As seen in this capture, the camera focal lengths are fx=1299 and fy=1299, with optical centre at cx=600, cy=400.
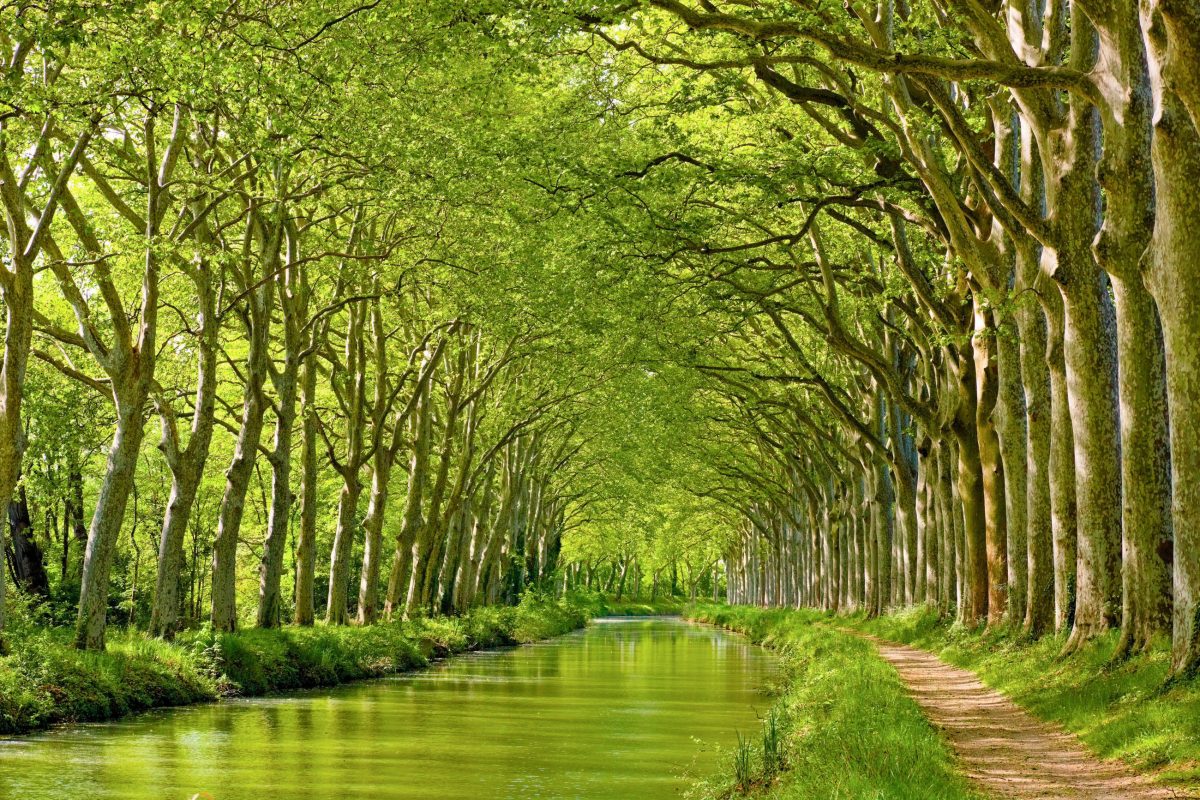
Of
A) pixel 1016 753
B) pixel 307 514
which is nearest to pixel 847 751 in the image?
pixel 1016 753

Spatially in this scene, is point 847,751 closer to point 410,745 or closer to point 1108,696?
point 1108,696

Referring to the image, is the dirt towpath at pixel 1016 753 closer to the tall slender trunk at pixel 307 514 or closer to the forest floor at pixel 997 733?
the forest floor at pixel 997 733

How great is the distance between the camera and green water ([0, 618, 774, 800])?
1234 centimetres

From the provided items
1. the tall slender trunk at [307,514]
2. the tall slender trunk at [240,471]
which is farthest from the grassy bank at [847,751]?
the tall slender trunk at [307,514]

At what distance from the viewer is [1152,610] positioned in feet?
42.9

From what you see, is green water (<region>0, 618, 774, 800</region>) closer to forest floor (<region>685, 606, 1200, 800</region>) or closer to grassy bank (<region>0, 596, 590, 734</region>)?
grassy bank (<region>0, 596, 590, 734</region>)

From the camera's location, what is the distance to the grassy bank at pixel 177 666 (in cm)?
1661

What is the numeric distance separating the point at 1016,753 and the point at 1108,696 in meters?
1.69

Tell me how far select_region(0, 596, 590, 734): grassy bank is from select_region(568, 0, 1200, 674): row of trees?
10.0m

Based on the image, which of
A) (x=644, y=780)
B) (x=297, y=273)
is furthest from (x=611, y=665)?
(x=644, y=780)

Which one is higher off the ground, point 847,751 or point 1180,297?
point 1180,297

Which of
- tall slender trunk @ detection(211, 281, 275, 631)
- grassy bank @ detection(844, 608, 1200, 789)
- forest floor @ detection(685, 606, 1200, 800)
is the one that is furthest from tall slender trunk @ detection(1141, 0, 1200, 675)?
tall slender trunk @ detection(211, 281, 275, 631)

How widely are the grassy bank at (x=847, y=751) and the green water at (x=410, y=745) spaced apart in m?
1.11

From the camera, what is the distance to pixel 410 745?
15.9 metres
